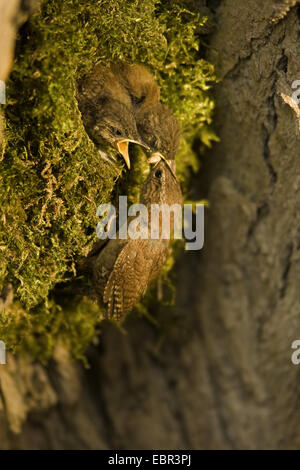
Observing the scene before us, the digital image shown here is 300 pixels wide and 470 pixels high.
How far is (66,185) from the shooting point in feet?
4.60

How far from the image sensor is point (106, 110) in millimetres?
1398

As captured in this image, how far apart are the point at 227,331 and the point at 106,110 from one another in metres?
1.35

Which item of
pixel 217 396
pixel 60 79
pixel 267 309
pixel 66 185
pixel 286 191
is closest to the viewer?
pixel 60 79

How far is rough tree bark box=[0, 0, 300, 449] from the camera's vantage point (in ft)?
5.20

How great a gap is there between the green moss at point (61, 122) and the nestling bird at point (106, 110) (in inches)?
1.8

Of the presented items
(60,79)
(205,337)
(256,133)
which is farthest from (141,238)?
(205,337)

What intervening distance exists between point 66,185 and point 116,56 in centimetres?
47

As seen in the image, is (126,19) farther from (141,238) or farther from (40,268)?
(40,268)

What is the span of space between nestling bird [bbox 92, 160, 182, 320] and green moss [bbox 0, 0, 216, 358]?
98 mm
